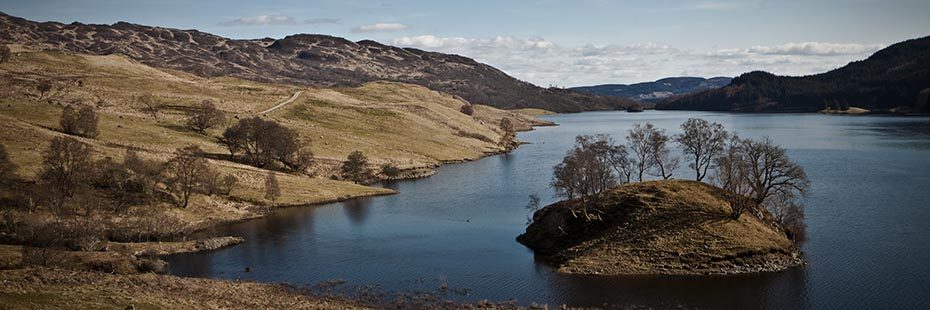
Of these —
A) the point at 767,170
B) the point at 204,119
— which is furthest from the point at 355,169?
the point at 767,170

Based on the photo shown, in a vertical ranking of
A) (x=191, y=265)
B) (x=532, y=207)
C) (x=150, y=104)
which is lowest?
(x=191, y=265)

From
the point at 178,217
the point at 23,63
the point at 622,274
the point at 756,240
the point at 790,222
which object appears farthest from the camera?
the point at 23,63

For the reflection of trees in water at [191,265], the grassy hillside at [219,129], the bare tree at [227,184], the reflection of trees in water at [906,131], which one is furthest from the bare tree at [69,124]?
the reflection of trees in water at [906,131]

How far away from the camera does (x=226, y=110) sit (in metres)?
136

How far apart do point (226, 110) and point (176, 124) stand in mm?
20624

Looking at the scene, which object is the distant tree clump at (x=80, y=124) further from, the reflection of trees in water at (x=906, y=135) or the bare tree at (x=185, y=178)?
the reflection of trees in water at (x=906, y=135)

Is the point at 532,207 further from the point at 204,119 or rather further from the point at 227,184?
the point at 204,119

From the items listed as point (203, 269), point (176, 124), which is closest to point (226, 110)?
point (176, 124)

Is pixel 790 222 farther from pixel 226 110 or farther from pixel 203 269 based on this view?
pixel 226 110

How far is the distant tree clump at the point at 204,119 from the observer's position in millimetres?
112938

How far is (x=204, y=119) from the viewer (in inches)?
4454

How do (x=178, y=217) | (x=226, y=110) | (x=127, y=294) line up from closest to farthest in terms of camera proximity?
(x=127, y=294), (x=178, y=217), (x=226, y=110)

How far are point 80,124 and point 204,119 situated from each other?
2266 cm

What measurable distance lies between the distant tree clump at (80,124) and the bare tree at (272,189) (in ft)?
94.7
